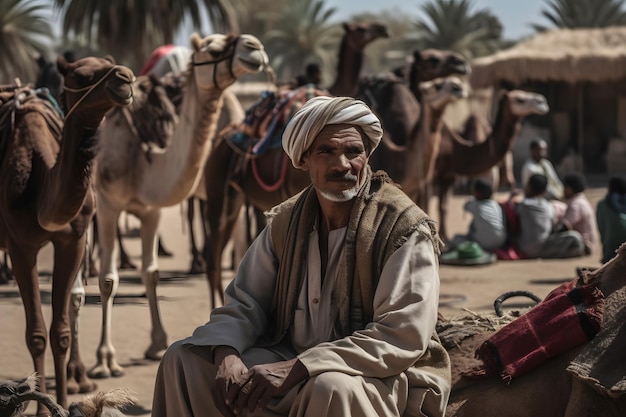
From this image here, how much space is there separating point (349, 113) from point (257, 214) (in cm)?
790

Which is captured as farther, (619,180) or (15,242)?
(619,180)

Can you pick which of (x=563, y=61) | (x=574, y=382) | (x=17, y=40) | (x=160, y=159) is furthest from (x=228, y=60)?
(x=17, y=40)

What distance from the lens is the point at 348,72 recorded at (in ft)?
39.4

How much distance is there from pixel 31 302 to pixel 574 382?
10.9 ft

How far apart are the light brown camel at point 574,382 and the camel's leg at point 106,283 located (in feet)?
11.8

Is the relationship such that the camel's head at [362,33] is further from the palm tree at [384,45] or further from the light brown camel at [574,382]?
the palm tree at [384,45]

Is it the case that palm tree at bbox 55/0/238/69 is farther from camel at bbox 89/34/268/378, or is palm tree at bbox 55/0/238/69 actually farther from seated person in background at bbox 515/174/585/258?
camel at bbox 89/34/268/378

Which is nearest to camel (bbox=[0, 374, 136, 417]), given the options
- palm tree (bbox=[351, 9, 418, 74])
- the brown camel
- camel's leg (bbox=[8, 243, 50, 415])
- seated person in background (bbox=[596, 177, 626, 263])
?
A: camel's leg (bbox=[8, 243, 50, 415])

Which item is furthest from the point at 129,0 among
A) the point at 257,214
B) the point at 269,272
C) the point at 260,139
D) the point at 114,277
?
the point at 269,272

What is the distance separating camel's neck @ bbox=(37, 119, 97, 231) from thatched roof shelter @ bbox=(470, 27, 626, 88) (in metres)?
20.9

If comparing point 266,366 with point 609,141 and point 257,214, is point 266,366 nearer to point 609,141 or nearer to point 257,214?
point 257,214

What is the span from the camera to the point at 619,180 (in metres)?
10.4

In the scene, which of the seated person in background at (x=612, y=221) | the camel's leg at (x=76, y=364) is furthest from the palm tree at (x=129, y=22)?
the camel's leg at (x=76, y=364)

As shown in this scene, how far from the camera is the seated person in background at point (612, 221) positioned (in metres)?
9.83
